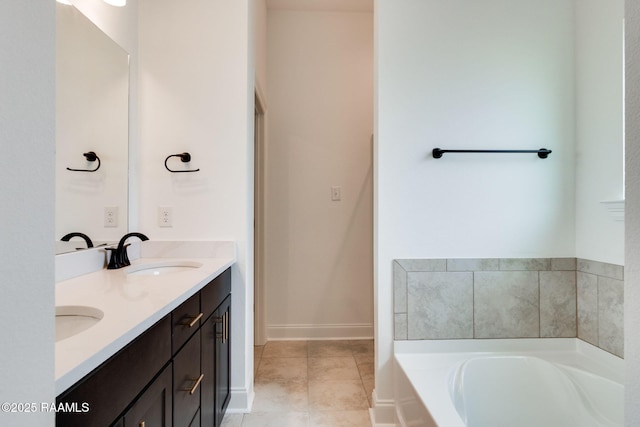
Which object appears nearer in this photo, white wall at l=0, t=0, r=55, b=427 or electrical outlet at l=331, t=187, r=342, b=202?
white wall at l=0, t=0, r=55, b=427

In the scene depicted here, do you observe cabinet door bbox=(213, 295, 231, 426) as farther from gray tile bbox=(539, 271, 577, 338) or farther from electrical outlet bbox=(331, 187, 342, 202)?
gray tile bbox=(539, 271, 577, 338)

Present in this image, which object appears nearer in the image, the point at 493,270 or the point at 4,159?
the point at 4,159

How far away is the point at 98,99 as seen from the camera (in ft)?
4.56

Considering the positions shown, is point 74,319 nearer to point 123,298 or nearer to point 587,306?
point 123,298

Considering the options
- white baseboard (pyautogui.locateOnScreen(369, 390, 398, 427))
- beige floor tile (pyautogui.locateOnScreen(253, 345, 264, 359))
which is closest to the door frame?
beige floor tile (pyautogui.locateOnScreen(253, 345, 264, 359))

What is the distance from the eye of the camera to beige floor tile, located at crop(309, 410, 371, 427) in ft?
5.23

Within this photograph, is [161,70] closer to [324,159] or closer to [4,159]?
[324,159]

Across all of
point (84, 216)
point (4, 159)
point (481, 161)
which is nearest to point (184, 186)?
point (84, 216)

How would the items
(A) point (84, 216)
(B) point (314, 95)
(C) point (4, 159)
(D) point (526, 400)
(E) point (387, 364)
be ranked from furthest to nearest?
(B) point (314, 95) → (E) point (387, 364) → (D) point (526, 400) → (A) point (84, 216) → (C) point (4, 159)

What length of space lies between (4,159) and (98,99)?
1.31 meters

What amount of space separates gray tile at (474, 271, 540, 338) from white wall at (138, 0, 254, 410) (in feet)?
4.34

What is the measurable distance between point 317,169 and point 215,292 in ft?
5.02

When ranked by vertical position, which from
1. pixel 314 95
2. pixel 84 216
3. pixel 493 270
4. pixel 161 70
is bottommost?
pixel 493 270

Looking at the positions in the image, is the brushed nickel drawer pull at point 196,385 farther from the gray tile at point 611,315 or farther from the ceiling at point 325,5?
the ceiling at point 325,5
